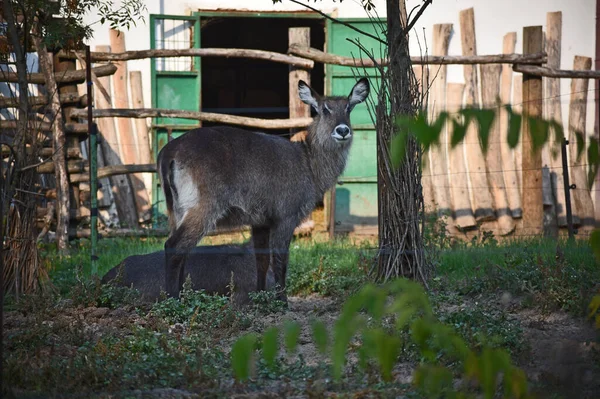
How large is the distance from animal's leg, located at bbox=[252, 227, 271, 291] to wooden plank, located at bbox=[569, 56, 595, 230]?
18.5 feet

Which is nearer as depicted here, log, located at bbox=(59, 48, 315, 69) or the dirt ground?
the dirt ground

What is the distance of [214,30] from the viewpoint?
16.5m

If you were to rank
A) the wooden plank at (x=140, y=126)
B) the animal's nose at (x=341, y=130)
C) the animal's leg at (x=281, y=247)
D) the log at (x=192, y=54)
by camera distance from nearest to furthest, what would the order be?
the animal's leg at (x=281, y=247), the animal's nose at (x=341, y=130), the log at (x=192, y=54), the wooden plank at (x=140, y=126)

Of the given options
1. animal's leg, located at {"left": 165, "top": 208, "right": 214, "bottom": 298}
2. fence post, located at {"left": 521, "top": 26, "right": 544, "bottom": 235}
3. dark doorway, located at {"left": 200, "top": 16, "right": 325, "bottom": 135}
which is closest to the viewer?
animal's leg, located at {"left": 165, "top": 208, "right": 214, "bottom": 298}

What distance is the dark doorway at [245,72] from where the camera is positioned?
16.6m

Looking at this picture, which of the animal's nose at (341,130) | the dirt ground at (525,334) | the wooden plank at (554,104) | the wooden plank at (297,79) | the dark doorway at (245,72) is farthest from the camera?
the dark doorway at (245,72)

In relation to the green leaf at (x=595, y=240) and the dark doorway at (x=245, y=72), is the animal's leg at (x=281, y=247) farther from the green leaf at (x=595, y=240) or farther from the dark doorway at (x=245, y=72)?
the dark doorway at (x=245, y=72)

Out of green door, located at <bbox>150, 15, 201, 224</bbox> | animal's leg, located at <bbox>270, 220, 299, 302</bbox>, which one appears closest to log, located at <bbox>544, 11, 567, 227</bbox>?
green door, located at <bbox>150, 15, 201, 224</bbox>

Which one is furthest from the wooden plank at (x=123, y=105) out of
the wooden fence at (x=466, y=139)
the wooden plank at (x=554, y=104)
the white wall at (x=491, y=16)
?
the wooden plank at (x=554, y=104)

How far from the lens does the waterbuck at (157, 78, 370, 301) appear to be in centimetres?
656

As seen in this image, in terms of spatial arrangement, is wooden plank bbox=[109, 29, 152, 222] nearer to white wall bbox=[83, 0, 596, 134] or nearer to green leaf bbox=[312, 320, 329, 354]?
white wall bbox=[83, 0, 596, 134]

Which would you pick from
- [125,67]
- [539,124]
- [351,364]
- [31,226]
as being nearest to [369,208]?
[125,67]

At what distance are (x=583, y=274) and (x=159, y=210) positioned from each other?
21.4 ft

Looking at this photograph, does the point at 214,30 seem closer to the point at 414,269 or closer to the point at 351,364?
the point at 414,269
